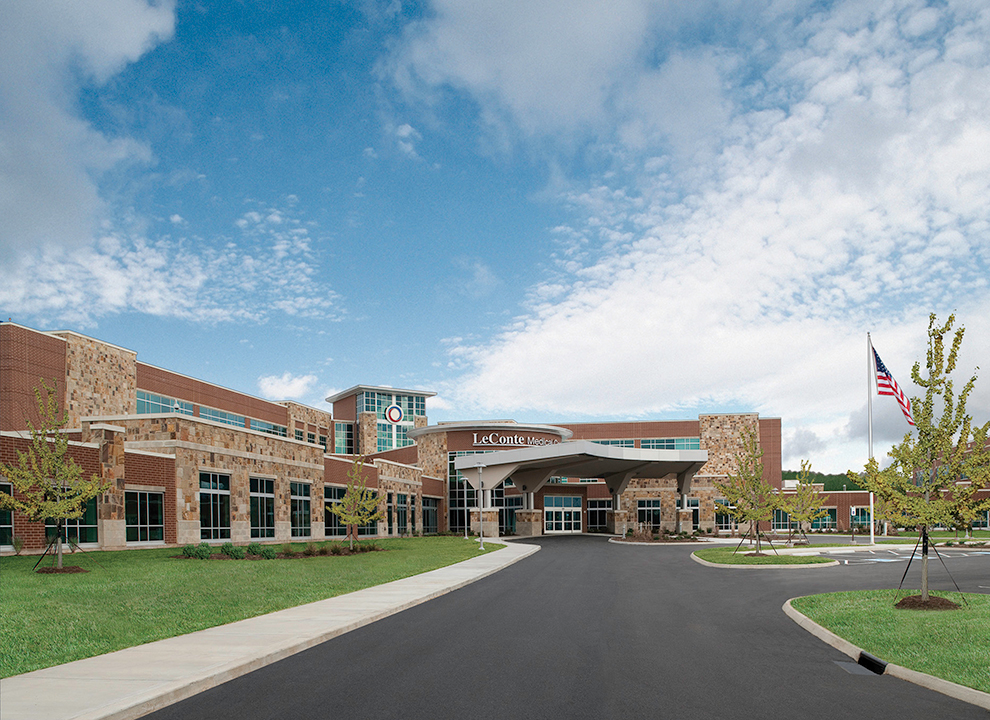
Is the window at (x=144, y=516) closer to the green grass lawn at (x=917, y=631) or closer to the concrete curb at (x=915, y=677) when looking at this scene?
the green grass lawn at (x=917, y=631)

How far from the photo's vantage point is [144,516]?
3111cm

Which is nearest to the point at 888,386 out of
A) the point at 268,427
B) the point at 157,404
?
the point at 157,404

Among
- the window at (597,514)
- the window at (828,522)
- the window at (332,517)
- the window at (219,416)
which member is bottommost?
the window at (828,522)

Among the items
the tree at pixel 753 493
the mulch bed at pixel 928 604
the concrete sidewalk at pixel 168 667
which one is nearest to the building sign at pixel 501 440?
the tree at pixel 753 493

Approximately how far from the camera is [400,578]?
22.7 m

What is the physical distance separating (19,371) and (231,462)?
56.9 feet

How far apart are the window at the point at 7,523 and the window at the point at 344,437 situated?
244 feet

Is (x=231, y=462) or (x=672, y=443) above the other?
(x=231, y=462)

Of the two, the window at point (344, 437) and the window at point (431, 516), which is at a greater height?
the window at point (344, 437)

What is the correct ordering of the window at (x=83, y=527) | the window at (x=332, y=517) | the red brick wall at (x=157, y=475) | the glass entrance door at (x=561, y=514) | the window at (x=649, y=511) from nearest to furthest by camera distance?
the window at (x=83, y=527) → the red brick wall at (x=157, y=475) → the window at (x=332, y=517) → the window at (x=649, y=511) → the glass entrance door at (x=561, y=514)

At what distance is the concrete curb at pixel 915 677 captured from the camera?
7.99 metres

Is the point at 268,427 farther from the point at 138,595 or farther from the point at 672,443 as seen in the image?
the point at 138,595

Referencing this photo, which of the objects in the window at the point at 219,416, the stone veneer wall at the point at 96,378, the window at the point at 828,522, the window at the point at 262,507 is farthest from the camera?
the window at the point at 828,522

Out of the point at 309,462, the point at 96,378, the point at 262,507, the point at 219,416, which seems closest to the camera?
the point at 262,507
